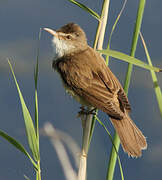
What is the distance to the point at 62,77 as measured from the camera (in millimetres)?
2920

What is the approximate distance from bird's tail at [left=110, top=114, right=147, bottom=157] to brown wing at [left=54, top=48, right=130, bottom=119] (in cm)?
7

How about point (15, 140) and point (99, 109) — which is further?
point (99, 109)

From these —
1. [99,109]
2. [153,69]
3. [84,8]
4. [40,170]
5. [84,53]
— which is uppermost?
[84,53]

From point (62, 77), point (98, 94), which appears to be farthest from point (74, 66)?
point (98, 94)

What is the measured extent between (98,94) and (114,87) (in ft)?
0.56

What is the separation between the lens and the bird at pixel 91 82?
8.02 feet

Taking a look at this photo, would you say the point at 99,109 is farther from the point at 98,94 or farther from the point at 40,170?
the point at 40,170

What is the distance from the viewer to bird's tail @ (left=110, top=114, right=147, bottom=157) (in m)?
2.35

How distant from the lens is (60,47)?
2.99 m

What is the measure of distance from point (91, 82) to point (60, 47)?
53 centimetres

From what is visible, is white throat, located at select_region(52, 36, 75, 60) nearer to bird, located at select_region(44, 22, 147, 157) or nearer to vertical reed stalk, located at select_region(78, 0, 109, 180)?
bird, located at select_region(44, 22, 147, 157)

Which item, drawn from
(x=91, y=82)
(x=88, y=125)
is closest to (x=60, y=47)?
(x=91, y=82)

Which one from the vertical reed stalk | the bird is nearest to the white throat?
the bird

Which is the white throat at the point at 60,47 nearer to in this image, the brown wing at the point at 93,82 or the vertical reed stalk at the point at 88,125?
→ the brown wing at the point at 93,82
